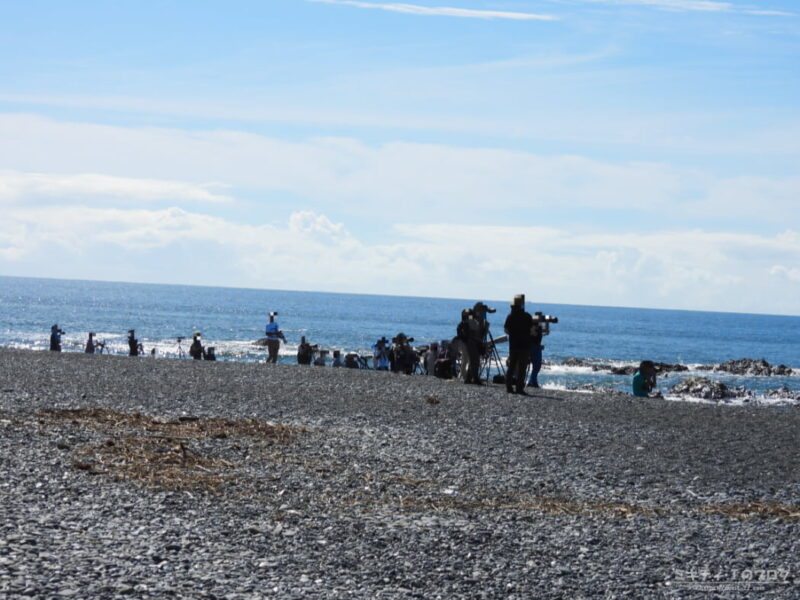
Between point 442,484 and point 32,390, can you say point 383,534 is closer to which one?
point 442,484

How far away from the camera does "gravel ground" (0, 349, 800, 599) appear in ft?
23.4

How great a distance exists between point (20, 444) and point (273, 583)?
6.26 meters

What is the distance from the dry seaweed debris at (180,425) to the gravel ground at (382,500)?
0.20 feet

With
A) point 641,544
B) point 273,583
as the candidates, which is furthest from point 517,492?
point 273,583

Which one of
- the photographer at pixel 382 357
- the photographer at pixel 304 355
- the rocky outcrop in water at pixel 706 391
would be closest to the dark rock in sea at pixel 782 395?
the rocky outcrop in water at pixel 706 391

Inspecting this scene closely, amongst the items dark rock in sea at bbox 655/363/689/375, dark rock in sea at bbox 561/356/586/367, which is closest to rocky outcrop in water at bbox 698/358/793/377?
dark rock in sea at bbox 655/363/689/375

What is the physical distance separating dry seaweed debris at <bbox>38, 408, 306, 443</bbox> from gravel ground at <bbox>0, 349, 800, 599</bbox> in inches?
2.4

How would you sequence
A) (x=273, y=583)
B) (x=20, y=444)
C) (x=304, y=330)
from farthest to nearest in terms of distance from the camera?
(x=304, y=330)
(x=20, y=444)
(x=273, y=583)

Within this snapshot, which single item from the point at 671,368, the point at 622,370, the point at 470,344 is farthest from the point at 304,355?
the point at 671,368

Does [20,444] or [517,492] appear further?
[20,444]

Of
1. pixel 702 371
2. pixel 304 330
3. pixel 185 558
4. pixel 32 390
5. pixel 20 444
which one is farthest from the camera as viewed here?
pixel 304 330

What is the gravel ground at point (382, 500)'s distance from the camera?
712 cm

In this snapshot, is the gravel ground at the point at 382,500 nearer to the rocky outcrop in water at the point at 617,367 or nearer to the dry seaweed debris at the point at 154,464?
the dry seaweed debris at the point at 154,464

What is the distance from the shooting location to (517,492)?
1084cm
